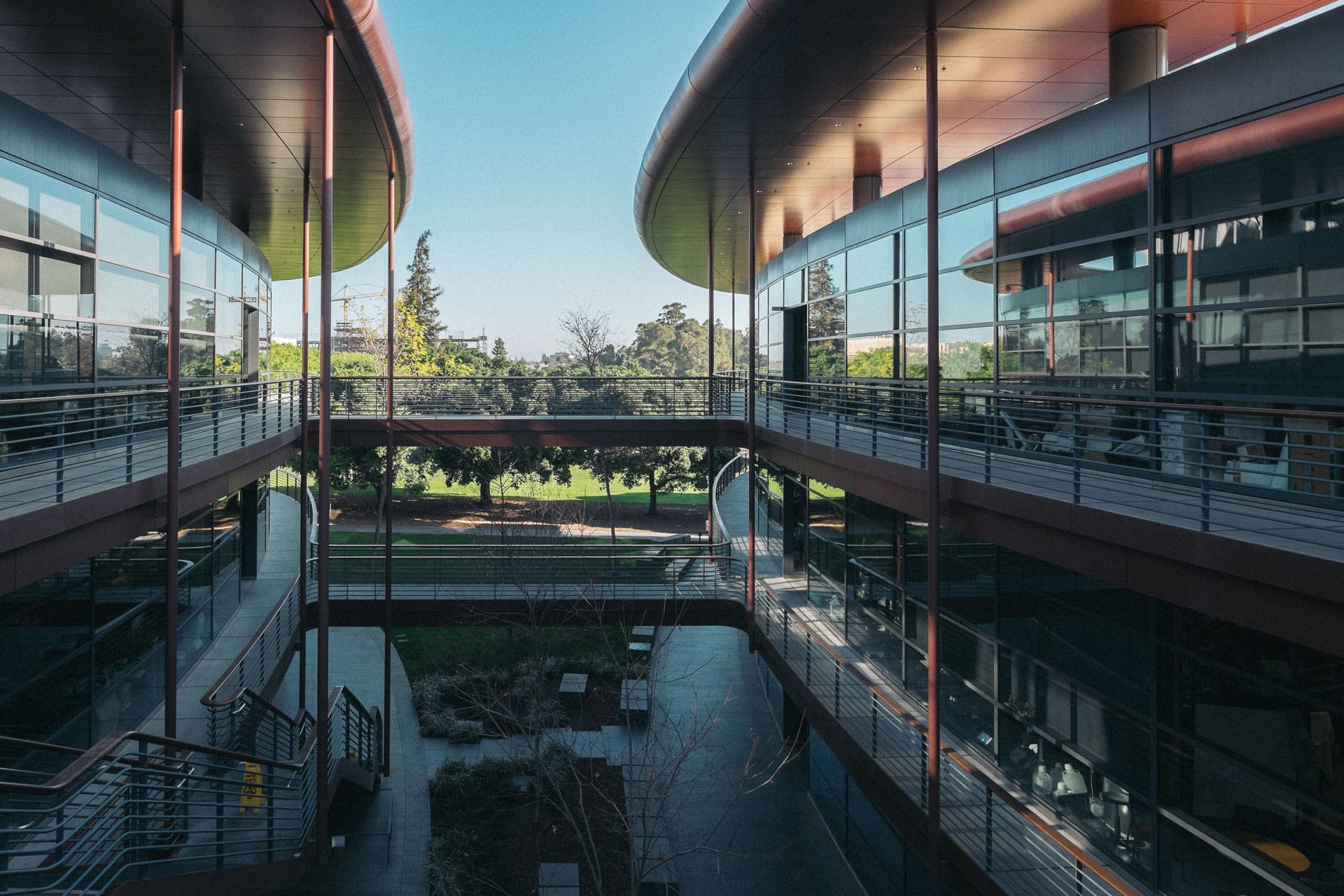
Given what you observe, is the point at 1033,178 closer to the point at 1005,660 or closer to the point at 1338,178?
the point at 1338,178

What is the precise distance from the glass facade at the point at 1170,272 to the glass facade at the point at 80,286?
41.2ft

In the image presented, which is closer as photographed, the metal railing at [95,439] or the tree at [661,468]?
the metal railing at [95,439]

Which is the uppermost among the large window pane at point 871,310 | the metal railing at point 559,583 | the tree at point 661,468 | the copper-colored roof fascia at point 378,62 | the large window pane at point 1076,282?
the copper-colored roof fascia at point 378,62

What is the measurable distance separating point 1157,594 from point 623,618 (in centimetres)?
1401

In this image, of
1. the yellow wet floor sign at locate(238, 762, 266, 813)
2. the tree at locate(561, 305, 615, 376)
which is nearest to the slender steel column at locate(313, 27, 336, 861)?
the yellow wet floor sign at locate(238, 762, 266, 813)

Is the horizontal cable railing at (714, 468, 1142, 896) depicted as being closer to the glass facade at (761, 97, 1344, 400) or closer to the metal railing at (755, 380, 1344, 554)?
the metal railing at (755, 380, 1344, 554)

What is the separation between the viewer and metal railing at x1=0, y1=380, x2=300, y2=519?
8617 mm

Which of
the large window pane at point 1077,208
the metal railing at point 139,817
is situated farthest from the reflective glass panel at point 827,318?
the metal railing at point 139,817

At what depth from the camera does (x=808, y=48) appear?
11.5 meters

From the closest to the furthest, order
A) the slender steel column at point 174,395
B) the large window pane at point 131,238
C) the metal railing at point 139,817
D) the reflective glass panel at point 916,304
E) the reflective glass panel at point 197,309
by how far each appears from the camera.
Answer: the metal railing at point 139,817 → the slender steel column at point 174,395 → the large window pane at point 131,238 → the reflective glass panel at point 916,304 → the reflective glass panel at point 197,309

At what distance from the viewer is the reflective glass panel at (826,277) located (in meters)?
19.7

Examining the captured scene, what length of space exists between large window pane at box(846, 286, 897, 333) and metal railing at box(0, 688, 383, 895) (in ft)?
38.6

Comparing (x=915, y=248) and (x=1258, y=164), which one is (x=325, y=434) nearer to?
(x=915, y=248)

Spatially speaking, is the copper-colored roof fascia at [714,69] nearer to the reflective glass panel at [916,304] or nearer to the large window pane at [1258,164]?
the large window pane at [1258,164]
